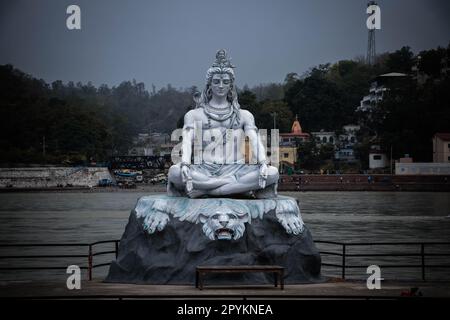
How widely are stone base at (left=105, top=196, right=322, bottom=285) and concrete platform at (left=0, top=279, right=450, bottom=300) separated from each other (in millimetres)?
461

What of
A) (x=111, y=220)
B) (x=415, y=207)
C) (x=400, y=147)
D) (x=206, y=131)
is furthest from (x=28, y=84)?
(x=206, y=131)

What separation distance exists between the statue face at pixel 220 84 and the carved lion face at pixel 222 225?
3218mm

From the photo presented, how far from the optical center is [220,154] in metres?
22.7

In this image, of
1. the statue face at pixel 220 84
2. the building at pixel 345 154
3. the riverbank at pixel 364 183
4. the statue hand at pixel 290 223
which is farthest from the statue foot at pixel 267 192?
the building at pixel 345 154

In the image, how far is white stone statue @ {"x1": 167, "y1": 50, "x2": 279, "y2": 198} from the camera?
21688 mm

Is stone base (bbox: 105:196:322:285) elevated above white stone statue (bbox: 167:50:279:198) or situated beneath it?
Result: situated beneath

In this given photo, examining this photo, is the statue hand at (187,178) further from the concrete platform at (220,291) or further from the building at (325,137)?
the building at (325,137)

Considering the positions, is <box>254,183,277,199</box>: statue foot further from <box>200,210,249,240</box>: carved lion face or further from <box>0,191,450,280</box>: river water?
<box>0,191,450,280</box>: river water

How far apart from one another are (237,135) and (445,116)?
312 feet

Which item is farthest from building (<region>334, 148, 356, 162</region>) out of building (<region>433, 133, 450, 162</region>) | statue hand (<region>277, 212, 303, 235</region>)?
statue hand (<region>277, 212, 303, 235</region>)

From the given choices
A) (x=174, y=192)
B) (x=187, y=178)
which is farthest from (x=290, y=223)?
(x=174, y=192)

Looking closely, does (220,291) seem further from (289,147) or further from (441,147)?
(289,147)
